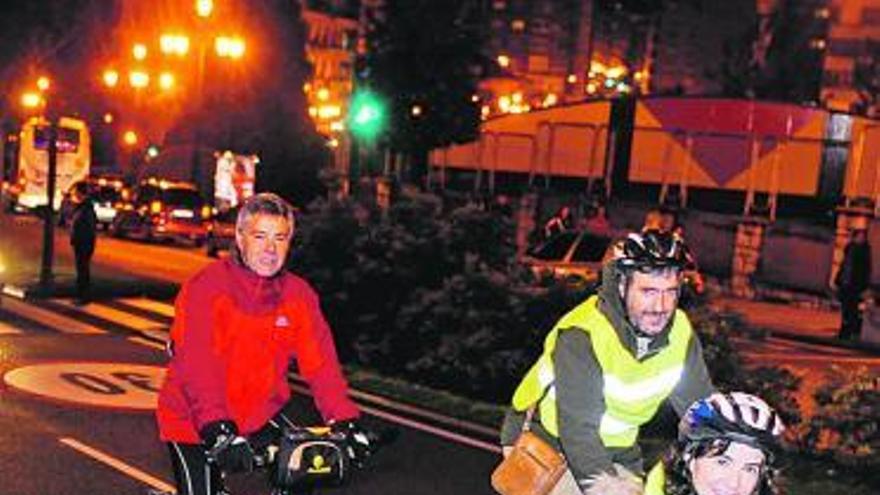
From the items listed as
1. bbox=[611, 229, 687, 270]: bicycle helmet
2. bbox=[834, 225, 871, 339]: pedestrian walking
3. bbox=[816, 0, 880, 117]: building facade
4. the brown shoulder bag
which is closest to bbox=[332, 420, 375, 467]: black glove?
the brown shoulder bag

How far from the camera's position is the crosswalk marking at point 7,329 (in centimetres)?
1493

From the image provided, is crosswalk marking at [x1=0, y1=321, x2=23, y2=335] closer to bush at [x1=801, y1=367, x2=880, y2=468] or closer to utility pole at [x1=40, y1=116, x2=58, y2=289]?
utility pole at [x1=40, y1=116, x2=58, y2=289]

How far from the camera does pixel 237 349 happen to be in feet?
15.0

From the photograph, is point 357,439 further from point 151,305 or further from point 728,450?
point 151,305

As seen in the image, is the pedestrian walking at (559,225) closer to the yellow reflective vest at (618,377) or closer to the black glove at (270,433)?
the black glove at (270,433)

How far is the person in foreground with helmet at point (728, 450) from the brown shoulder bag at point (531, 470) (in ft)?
2.21

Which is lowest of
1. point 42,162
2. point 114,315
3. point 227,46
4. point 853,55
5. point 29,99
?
point 114,315

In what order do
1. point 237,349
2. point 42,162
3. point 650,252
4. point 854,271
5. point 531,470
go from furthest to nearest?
point 42,162, point 854,271, point 237,349, point 531,470, point 650,252

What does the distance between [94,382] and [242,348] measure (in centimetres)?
790

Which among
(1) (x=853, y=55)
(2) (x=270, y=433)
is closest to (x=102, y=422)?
(2) (x=270, y=433)

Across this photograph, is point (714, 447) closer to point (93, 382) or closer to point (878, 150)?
point (93, 382)

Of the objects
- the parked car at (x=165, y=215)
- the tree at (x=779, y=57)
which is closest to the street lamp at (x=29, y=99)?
the parked car at (x=165, y=215)

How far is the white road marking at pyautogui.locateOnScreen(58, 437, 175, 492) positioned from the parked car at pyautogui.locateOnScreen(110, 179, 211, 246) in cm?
2597

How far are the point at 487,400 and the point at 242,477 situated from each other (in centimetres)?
405
